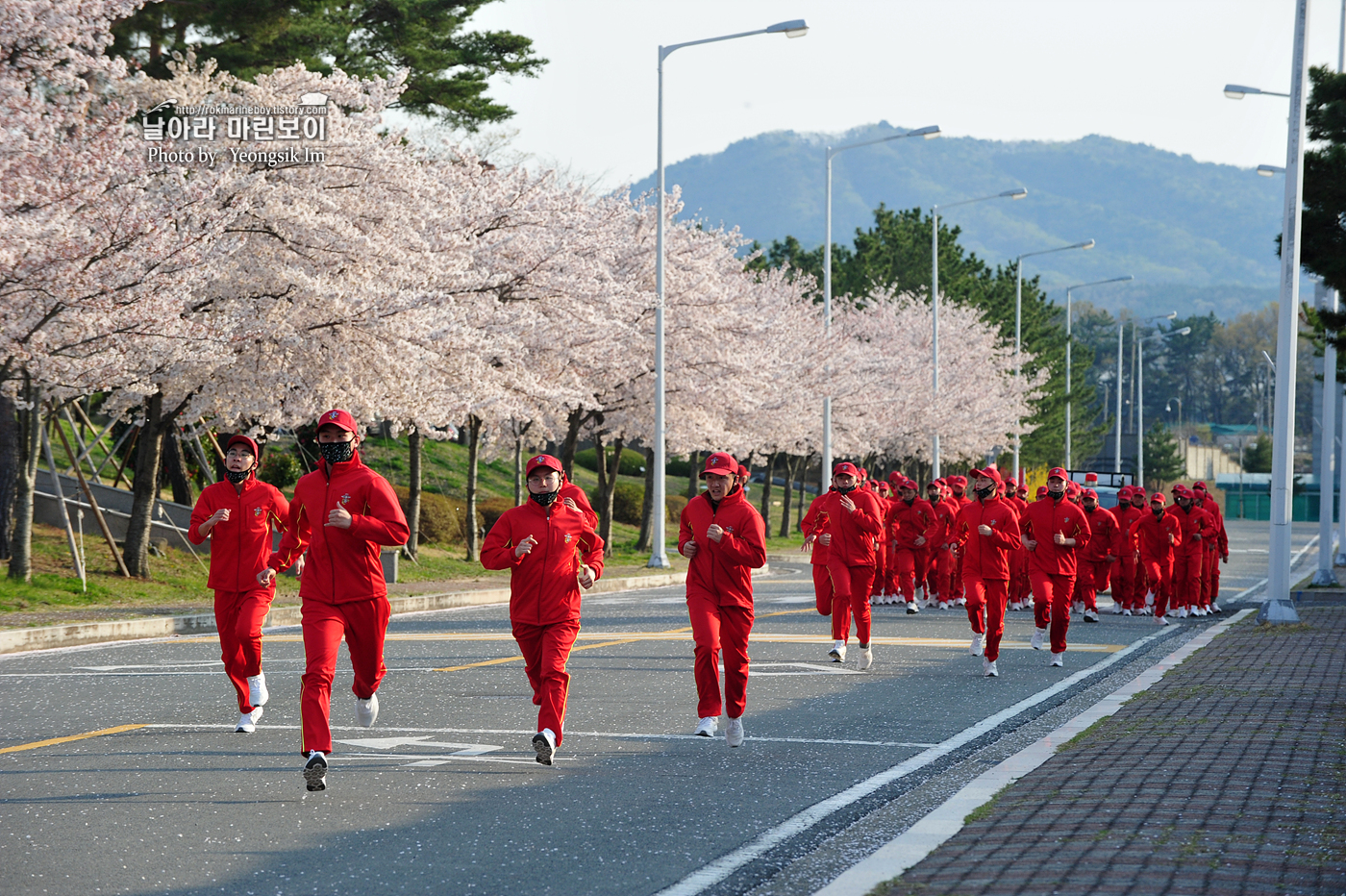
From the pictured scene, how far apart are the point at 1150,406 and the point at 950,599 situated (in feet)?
502

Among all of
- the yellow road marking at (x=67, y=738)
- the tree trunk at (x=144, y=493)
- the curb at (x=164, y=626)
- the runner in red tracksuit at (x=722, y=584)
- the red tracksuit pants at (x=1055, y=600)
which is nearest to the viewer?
the yellow road marking at (x=67, y=738)

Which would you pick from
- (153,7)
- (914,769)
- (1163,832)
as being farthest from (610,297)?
(1163,832)

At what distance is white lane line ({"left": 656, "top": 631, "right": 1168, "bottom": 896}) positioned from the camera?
19.7 feet

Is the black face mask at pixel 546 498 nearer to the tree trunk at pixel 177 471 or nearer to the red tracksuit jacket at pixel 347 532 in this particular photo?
the red tracksuit jacket at pixel 347 532

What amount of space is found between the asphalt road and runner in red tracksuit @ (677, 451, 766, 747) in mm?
A: 343

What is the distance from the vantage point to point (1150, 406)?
167875 millimetres

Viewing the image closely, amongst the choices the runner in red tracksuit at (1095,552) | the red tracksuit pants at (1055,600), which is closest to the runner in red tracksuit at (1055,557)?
the red tracksuit pants at (1055,600)

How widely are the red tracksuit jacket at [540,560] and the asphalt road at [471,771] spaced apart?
2.95 feet

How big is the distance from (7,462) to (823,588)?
1370 centimetres

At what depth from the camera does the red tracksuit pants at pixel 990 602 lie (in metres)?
13.5

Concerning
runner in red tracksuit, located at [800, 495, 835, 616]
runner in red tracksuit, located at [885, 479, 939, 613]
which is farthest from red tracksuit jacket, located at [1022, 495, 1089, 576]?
runner in red tracksuit, located at [885, 479, 939, 613]

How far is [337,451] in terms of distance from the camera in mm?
8219

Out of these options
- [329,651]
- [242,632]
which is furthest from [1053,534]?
[329,651]

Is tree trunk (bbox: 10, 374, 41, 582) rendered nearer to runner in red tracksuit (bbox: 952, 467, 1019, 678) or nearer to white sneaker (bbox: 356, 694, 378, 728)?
runner in red tracksuit (bbox: 952, 467, 1019, 678)
